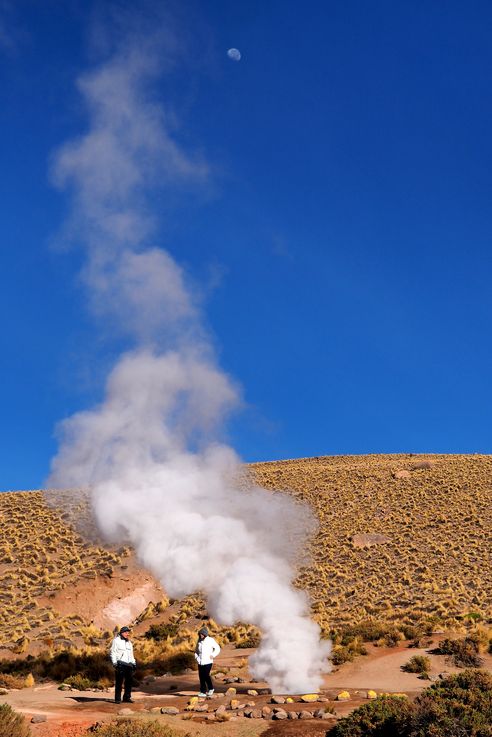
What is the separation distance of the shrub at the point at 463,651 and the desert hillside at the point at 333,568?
648 centimetres

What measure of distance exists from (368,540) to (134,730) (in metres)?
37.7

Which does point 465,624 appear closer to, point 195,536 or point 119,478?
point 195,536

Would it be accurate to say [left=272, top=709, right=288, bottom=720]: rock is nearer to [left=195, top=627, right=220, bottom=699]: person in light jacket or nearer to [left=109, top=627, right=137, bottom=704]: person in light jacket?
[left=195, top=627, right=220, bottom=699]: person in light jacket

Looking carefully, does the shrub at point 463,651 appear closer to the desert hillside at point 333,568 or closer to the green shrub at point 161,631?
the desert hillside at point 333,568

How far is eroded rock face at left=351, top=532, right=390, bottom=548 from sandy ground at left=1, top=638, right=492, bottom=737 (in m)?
20.6

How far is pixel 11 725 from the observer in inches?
472

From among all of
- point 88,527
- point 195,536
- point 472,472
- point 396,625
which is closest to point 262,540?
point 195,536

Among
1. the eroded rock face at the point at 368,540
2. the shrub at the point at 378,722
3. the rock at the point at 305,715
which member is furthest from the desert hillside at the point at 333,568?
the shrub at the point at 378,722

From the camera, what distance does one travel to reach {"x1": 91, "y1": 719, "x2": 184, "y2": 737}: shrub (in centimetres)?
1157

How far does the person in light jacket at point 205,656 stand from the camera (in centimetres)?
1683

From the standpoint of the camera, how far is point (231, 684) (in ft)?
64.9

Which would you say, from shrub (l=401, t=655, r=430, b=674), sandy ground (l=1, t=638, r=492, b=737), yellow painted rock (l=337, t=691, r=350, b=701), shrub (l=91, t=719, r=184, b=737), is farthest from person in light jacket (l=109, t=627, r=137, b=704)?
shrub (l=401, t=655, r=430, b=674)

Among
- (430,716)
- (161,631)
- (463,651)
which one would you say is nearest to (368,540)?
(161,631)

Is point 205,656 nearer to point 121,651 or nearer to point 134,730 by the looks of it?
point 121,651
